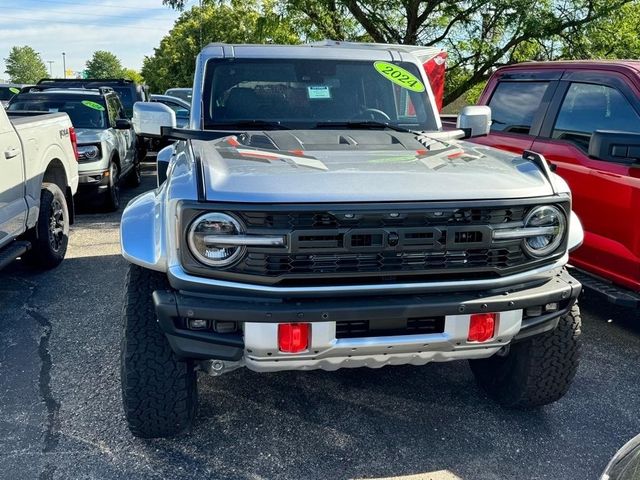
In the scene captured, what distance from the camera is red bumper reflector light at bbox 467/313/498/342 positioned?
8.82 feet

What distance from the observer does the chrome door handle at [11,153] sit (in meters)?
4.73

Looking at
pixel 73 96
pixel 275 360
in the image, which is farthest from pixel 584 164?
pixel 73 96

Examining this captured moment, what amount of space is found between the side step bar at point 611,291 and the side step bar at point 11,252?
13.7 ft

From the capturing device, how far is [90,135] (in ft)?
28.7

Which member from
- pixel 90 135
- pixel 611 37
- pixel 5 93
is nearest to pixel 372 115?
pixel 90 135

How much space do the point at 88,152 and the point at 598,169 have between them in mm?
6561

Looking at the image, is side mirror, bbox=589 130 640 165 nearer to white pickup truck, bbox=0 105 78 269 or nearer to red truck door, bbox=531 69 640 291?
red truck door, bbox=531 69 640 291

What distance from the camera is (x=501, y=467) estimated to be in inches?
Result: 115

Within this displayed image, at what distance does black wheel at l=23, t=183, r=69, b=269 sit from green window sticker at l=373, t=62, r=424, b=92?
10.9 feet

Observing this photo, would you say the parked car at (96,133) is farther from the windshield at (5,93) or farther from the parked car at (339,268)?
the windshield at (5,93)

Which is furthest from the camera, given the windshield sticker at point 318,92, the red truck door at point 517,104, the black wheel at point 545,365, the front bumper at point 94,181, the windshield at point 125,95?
the windshield at point 125,95

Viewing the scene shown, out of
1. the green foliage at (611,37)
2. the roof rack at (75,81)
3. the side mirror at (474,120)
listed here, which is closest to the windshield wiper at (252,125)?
the side mirror at (474,120)

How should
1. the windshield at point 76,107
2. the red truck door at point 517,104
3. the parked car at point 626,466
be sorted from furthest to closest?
the windshield at point 76,107 < the red truck door at point 517,104 < the parked car at point 626,466

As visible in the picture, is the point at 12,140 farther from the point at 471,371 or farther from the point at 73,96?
the point at 73,96
